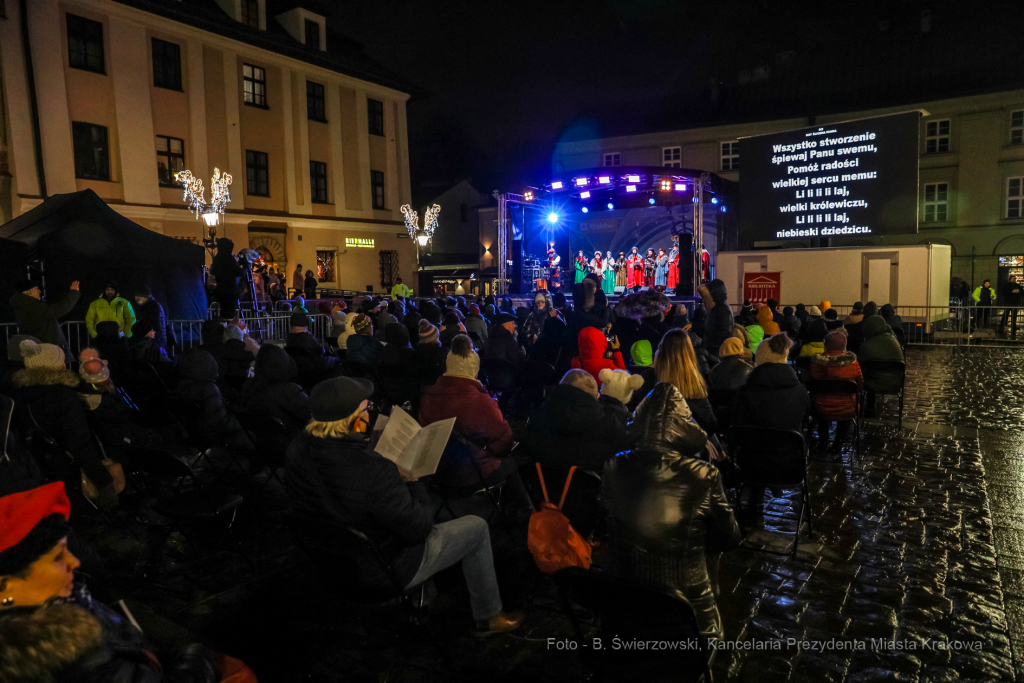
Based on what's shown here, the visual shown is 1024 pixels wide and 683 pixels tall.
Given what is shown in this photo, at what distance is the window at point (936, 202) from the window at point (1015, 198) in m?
2.30

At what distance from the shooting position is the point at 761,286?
66.0ft

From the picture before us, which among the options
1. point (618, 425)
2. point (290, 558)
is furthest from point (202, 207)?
point (618, 425)

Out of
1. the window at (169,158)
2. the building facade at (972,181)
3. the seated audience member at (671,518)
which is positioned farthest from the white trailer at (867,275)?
the window at (169,158)

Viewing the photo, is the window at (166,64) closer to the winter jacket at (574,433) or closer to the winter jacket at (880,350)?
the winter jacket at (880,350)

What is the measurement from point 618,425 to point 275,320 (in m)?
9.73

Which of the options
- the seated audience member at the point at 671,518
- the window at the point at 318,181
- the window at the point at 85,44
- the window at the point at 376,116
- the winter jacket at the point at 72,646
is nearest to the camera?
the winter jacket at the point at 72,646

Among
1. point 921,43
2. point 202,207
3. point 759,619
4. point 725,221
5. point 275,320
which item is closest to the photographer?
point 759,619

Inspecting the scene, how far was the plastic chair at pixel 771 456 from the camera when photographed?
447 centimetres

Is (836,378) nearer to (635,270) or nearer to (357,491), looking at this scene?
(357,491)

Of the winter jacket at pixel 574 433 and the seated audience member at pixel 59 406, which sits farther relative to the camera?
the seated audience member at pixel 59 406

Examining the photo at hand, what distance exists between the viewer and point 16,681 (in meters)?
1.53

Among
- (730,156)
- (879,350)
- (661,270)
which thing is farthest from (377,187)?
(879,350)

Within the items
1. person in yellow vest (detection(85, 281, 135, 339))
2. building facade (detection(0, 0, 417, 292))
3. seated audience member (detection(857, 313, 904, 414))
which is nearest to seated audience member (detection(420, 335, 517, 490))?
seated audience member (detection(857, 313, 904, 414))

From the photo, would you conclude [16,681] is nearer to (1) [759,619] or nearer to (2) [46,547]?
(2) [46,547]
